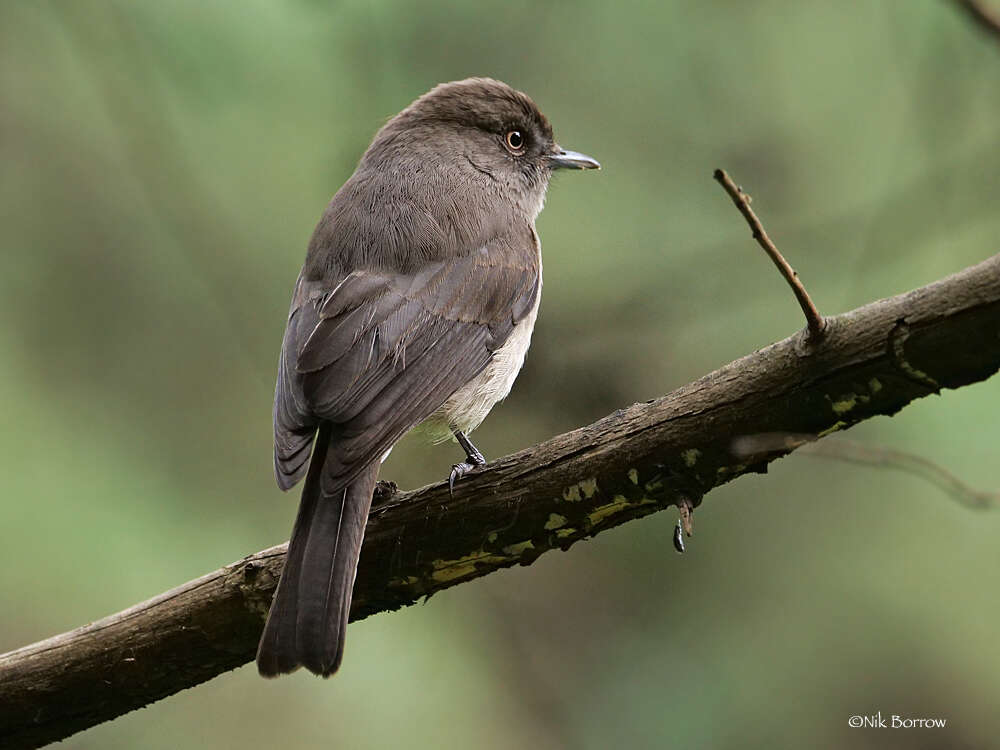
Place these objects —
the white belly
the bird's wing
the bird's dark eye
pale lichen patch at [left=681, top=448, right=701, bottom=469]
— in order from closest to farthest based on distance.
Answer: pale lichen patch at [left=681, top=448, right=701, bottom=469] < the bird's wing < the white belly < the bird's dark eye

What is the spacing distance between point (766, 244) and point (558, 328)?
273 cm

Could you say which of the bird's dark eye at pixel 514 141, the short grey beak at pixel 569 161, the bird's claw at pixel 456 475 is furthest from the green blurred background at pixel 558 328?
the bird's claw at pixel 456 475

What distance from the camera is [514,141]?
5.27m

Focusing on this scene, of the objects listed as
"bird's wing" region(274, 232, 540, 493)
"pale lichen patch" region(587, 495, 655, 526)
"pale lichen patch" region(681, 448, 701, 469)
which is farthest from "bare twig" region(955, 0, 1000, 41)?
"bird's wing" region(274, 232, 540, 493)

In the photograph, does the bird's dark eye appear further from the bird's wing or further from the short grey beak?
the bird's wing

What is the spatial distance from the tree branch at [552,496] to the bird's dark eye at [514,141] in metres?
2.16

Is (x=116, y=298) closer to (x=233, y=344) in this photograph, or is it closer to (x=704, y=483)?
(x=233, y=344)

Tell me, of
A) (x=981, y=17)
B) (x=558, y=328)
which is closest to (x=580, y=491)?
(x=981, y=17)

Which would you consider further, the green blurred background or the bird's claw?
the green blurred background

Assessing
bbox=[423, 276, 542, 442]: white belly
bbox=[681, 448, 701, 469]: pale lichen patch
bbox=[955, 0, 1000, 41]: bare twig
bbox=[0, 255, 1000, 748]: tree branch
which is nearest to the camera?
bbox=[955, 0, 1000, 41]: bare twig

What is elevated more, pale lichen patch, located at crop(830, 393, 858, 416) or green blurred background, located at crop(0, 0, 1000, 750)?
green blurred background, located at crop(0, 0, 1000, 750)

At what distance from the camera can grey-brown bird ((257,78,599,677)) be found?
3.35m

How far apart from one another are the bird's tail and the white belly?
2.60 ft

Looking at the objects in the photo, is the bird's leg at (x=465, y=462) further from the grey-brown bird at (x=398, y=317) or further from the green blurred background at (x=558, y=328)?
the green blurred background at (x=558, y=328)
